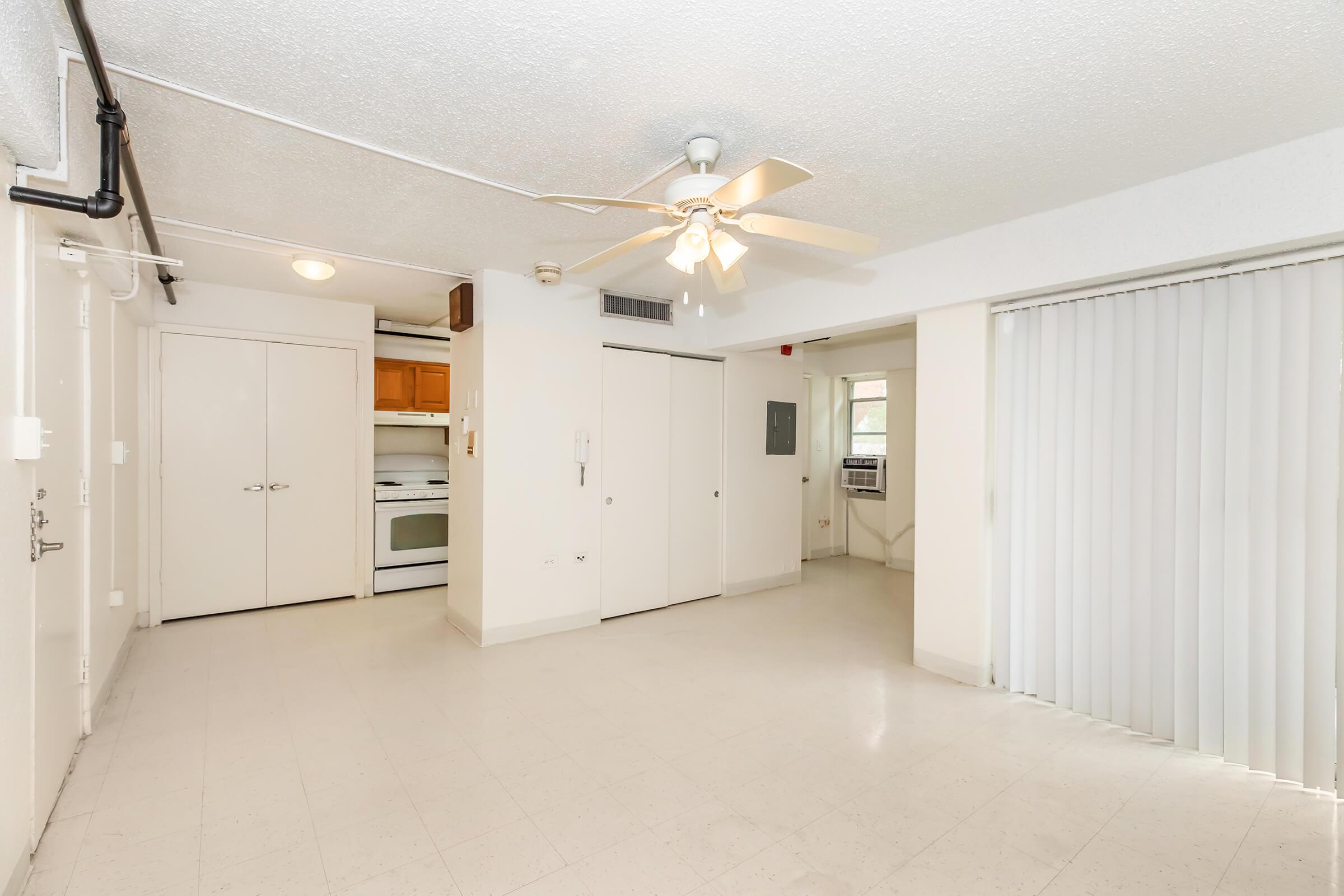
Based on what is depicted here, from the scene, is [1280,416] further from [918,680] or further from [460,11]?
[460,11]

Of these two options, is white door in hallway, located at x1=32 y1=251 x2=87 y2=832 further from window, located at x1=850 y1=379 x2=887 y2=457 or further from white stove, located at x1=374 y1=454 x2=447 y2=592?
window, located at x1=850 y1=379 x2=887 y2=457

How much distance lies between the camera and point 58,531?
7.44ft

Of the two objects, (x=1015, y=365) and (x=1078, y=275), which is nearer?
(x=1078, y=275)

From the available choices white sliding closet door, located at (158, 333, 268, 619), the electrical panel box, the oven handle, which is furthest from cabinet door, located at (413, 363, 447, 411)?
the electrical panel box

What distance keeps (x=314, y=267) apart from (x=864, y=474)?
6.08 meters

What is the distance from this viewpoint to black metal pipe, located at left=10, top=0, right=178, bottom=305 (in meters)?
1.54

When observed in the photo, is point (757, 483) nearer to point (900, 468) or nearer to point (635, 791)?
point (900, 468)

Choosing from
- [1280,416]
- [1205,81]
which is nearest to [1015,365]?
[1280,416]

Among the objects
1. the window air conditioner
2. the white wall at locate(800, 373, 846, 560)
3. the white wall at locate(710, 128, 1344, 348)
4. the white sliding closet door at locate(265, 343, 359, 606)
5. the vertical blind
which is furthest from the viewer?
the white wall at locate(800, 373, 846, 560)

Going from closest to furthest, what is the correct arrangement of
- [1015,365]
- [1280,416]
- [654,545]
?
[1280,416] < [1015,365] < [654,545]

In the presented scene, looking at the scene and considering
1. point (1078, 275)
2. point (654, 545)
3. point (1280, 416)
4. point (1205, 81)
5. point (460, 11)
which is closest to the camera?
point (460, 11)

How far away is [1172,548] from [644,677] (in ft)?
9.31

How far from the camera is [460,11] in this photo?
1.57m

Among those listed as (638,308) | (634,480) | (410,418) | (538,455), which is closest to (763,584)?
(634,480)
